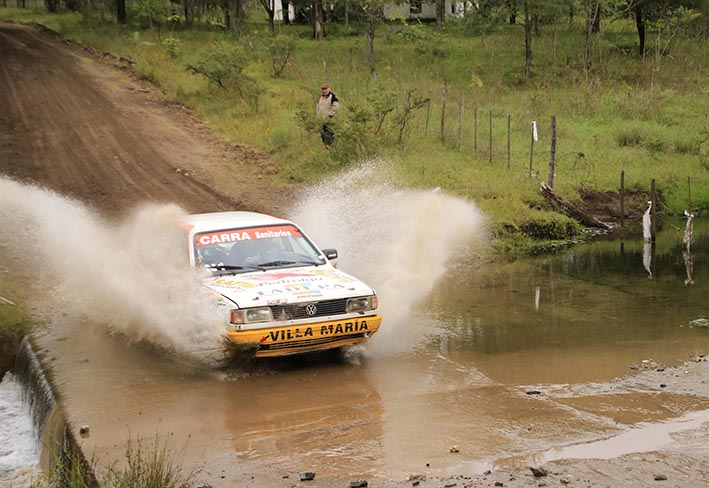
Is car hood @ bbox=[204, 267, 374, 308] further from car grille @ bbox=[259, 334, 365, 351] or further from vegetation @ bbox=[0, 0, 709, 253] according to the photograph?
vegetation @ bbox=[0, 0, 709, 253]

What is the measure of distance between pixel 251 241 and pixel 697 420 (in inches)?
217

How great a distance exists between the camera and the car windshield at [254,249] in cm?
1061

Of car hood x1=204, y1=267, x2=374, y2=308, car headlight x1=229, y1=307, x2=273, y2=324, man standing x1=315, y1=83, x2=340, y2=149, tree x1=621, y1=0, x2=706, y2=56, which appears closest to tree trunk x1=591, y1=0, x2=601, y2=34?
tree x1=621, y1=0, x2=706, y2=56

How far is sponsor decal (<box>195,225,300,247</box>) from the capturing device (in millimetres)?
10914

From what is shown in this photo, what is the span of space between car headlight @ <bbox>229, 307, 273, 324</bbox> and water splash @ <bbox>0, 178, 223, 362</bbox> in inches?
11.1

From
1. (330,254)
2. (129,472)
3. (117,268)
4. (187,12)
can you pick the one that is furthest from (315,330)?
(187,12)

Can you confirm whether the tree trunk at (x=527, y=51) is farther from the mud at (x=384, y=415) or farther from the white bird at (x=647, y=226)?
the mud at (x=384, y=415)

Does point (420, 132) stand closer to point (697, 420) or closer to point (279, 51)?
point (279, 51)

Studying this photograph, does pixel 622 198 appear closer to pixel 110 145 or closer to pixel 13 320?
pixel 110 145

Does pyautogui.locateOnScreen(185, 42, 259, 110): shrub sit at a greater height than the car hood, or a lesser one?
greater

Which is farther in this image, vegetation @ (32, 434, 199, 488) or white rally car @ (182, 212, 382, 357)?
white rally car @ (182, 212, 382, 357)

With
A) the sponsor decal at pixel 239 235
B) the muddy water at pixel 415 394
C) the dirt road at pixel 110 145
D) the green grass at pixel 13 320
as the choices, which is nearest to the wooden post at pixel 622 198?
the muddy water at pixel 415 394

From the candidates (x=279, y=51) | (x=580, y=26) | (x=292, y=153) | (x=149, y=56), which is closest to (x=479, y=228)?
(x=292, y=153)

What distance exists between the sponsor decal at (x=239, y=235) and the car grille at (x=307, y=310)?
1783 millimetres
